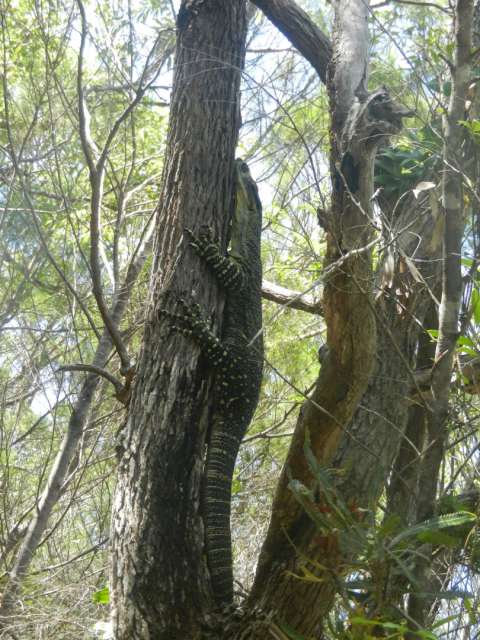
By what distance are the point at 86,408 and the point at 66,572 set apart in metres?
1.29

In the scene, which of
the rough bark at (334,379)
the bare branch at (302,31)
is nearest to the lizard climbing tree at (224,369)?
the rough bark at (334,379)

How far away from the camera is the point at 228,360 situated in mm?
3658

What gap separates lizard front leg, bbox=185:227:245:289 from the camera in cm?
365

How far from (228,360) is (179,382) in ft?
1.18

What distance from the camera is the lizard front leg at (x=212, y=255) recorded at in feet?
12.0

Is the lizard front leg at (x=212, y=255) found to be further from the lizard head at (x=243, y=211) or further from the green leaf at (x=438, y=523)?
the green leaf at (x=438, y=523)

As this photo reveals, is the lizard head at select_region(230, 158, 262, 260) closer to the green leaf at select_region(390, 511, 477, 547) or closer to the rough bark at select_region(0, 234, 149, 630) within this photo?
the rough bark at select_region(0, 234, 149, 630)

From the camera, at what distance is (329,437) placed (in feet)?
9.90

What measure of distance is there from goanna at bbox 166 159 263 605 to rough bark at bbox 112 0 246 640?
0.21 ft

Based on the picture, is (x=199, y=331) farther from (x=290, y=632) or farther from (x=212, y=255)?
(x=290, y=632)

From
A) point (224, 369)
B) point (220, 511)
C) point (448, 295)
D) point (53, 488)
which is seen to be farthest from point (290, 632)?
point (53, 488)

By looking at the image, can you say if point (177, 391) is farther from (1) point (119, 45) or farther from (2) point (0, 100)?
(2) point (0, 100)

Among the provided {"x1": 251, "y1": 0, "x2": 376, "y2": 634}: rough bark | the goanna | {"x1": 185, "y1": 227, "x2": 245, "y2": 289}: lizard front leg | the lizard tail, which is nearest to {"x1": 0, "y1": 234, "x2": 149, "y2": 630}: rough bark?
the goanna

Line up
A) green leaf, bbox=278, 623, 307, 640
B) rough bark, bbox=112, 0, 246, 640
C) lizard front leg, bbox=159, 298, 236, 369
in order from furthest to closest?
lizard front leg, bbox=159, 298, 236, 369 < rough bark, bbox=112, 0, 246, 640 < green leaf, bbox=278, 623, 307, 640
